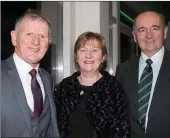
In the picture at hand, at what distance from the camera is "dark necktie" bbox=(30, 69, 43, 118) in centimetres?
174

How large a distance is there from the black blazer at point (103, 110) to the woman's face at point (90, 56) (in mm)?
147

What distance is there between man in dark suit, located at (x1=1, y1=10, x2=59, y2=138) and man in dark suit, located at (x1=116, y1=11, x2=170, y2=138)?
2.18ft

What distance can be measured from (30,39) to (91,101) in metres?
0.67

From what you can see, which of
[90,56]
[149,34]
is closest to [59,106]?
[90,56]

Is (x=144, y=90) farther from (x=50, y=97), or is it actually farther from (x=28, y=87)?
(x=28, y=87)

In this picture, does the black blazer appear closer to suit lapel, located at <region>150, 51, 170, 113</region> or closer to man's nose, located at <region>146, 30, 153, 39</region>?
suit lapel, located at <region>150, 51, 170, 113</region>

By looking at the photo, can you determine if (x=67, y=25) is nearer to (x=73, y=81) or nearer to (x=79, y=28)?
(x=79, y=28)

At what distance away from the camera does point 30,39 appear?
5.90ft

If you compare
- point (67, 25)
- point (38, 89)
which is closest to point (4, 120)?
point (38, 89)

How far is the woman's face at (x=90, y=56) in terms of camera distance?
2094mm

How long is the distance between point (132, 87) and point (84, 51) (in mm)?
503

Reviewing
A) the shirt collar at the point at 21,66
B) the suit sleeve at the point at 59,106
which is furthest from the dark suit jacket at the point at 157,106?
the shirt collar at the point at 21,66

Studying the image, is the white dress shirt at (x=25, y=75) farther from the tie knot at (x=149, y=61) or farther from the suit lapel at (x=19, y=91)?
the tie knot at (x=149, y=61)

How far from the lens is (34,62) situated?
1843 mm
